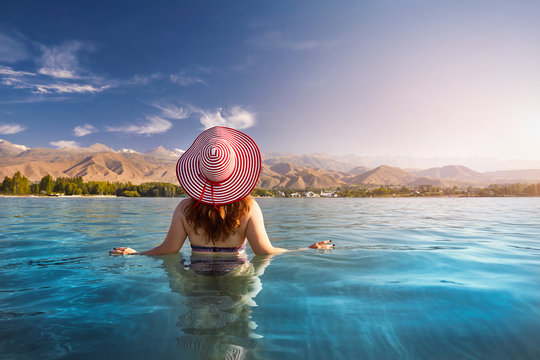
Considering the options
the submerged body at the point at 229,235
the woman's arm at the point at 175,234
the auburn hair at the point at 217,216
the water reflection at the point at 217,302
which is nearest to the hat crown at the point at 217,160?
the auburn hair at the point at 217,216

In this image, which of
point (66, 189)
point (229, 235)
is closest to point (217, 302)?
point (229, 235)

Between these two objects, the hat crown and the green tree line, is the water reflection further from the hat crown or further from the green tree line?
the green tree line

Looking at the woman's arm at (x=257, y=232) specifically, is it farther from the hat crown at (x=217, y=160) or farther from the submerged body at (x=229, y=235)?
the hat crown at (x=217, y=160)

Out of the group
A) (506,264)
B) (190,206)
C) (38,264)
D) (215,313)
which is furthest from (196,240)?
(506,264)

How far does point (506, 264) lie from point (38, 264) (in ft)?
33.2

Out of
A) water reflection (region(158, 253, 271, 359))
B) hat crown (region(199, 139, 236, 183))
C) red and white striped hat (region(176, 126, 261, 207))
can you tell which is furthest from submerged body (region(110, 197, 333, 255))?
hat crown (region(199, 139, 236, 183))

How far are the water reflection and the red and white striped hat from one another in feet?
3.98

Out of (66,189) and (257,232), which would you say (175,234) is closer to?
(257,232)

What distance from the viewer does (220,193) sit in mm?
3748

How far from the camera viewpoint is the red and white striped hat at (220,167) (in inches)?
138

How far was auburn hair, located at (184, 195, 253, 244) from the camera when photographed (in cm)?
400

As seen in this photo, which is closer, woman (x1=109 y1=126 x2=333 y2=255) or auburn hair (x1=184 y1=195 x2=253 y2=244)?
woman (x1=109 y1=126 x2=333 y2=255)

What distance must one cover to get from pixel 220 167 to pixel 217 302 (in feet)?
5.67

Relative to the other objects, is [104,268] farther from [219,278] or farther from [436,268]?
[436,268]
